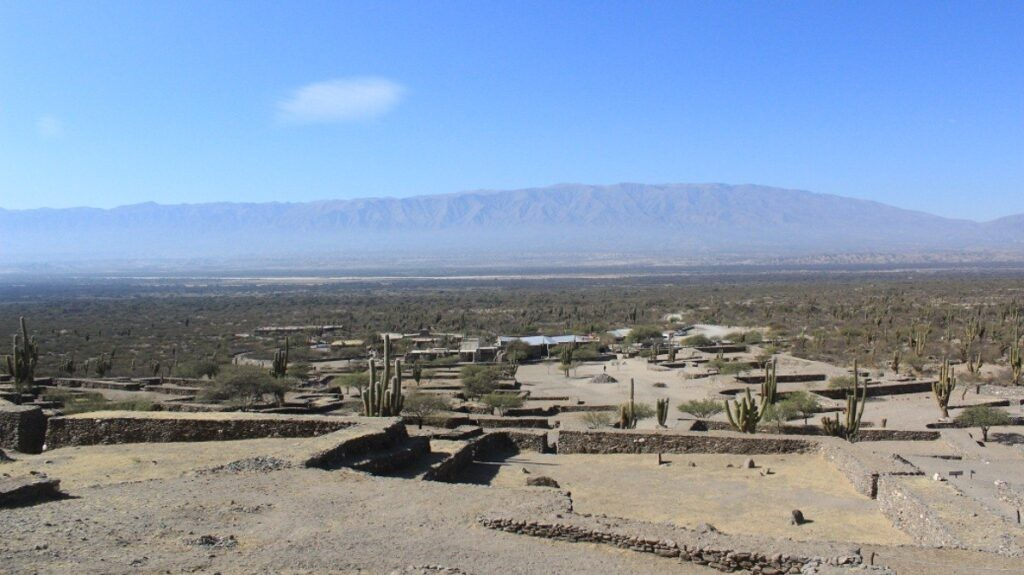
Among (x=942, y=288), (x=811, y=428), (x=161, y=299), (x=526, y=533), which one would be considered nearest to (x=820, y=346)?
(x=811, y=428)

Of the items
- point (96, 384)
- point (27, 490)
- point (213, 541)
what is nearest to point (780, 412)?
point (213, 541)

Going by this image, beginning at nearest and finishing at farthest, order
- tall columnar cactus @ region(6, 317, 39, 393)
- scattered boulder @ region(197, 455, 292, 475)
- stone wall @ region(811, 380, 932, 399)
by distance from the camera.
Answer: scattered boulder @ region(197, 455, 292, 475)
tall columnar cactus @ region(6, 317, 39, 393)
stone wall @ region(811, 380, 932, 399)

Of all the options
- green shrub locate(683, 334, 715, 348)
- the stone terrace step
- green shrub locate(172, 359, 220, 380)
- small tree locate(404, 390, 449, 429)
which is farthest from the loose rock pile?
green shrub locate(683, 334, 715, 348)

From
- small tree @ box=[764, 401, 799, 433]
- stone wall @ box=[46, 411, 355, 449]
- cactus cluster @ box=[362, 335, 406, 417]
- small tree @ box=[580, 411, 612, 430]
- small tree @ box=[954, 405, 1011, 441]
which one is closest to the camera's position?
stone wall @ box=[46, 411, 355, 449]

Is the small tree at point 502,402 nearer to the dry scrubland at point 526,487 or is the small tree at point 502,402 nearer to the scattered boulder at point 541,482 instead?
the dry scrubland at point 526,487

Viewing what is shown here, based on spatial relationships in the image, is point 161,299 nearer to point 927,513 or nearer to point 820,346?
point 820,346

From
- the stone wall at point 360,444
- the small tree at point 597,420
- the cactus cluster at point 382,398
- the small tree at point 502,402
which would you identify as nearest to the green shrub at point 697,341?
the small tree at point 502,402

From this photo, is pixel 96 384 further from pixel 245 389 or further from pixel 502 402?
pixel 502 402

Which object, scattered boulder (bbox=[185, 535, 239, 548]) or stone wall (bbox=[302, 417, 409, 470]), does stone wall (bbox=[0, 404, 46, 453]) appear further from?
scattered boulder (bbox=[185, 535, 239, 548])
